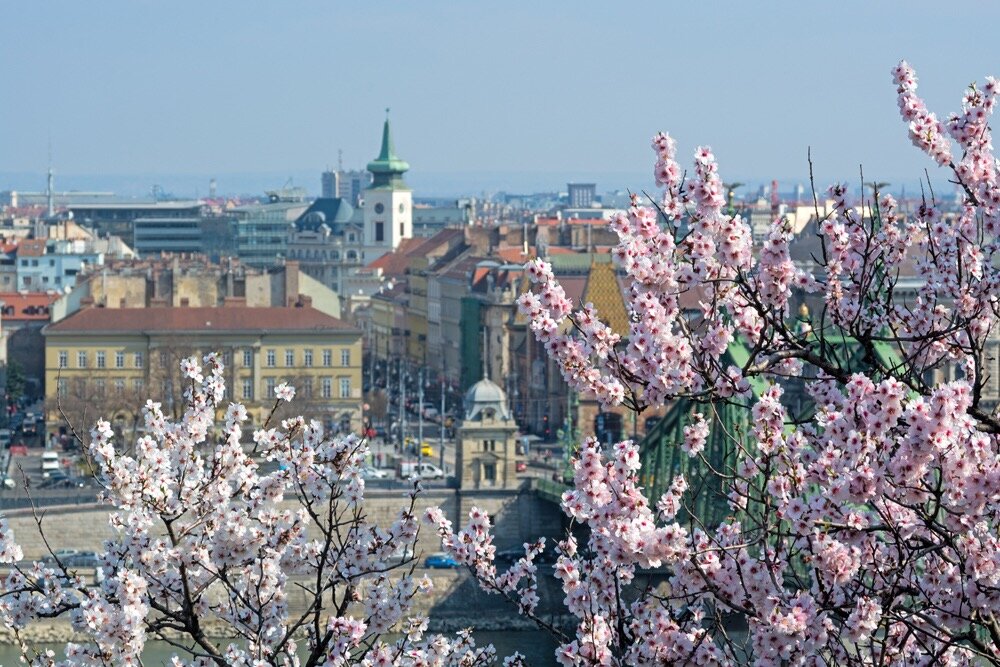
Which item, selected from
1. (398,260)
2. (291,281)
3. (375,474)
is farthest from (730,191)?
(398,260)

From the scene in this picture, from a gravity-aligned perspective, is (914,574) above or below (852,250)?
below

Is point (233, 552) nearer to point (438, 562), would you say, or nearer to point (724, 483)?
point (724, 483)

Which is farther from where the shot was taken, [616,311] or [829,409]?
[616,311]

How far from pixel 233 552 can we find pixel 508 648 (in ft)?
90.4

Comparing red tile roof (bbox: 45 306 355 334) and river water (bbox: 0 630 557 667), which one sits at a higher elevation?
red tile roof (bbox: 45 306 355 334)

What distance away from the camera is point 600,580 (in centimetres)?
1149

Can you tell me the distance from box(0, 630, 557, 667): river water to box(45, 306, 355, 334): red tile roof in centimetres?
2186

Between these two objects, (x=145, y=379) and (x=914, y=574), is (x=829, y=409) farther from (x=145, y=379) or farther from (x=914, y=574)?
(x=145, y=379)

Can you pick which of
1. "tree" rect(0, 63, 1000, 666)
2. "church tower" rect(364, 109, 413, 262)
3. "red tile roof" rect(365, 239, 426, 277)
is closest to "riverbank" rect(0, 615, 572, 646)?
"tree" rect(0, 63, 1000, 666)

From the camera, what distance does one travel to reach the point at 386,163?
127312 mm

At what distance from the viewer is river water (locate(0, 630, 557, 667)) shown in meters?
36.2

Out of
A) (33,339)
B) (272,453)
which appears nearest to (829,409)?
(272,453)

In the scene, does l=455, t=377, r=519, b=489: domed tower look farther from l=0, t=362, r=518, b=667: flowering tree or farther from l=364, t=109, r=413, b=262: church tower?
l=364, t=109, r=413, b=262: church tower

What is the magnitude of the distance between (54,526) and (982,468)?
3762 centimetres
